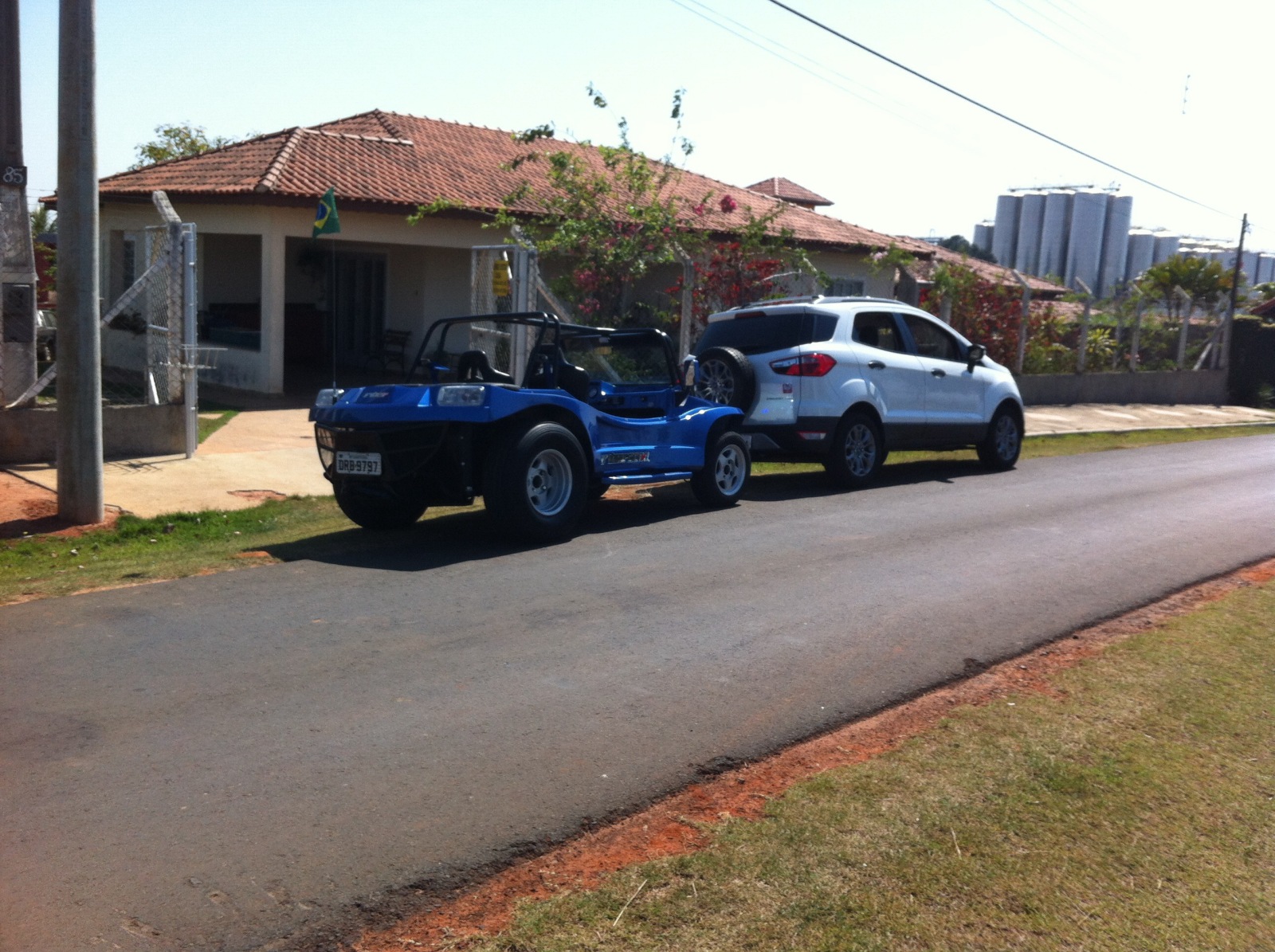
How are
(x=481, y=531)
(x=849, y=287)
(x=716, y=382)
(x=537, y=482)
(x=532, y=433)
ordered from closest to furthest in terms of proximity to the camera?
Result: (x=532, y=433) → (x=537, y=482) → (x=481, y=531) → (x=716, y=382) → (x=849, y=287)

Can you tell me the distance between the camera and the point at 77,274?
9438 millimetres

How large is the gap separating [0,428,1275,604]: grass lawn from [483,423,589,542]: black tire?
1.05 meters

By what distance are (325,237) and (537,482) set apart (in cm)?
1025

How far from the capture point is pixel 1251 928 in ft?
12.8

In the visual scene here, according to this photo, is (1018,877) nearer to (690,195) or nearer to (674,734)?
(674,734)

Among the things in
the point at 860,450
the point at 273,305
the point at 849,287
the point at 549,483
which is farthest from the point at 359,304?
the point at 549,483

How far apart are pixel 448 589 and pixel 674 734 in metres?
2.68

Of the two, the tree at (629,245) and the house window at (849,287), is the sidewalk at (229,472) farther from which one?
the house window at (849,287)

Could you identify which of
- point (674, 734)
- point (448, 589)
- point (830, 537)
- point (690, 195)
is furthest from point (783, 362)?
point (690, 195)

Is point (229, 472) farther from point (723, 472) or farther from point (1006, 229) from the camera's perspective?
point (1006, 229)

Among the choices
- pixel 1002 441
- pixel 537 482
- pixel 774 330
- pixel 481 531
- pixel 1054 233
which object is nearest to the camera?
pixel 537 482

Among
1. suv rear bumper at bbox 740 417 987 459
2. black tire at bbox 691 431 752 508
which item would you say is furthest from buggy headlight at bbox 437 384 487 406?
suv rear bumper at bbox 740 417 987 459

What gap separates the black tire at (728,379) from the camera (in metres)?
11.9

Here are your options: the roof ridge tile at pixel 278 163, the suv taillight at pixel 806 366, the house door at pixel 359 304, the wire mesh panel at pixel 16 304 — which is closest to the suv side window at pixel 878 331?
the suv taillight at pixel 806 366
